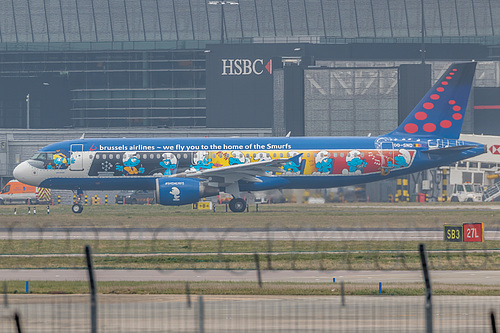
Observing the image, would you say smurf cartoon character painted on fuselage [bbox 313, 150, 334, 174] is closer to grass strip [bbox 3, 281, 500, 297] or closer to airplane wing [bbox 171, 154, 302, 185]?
airplane wing [bbox 171, 154, 302, 185]

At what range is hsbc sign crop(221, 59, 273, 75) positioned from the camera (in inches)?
4274

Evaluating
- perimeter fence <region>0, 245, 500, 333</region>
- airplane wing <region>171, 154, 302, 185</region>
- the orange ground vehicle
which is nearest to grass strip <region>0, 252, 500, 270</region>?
perimeter fence <region>0, 245, 500, 333</region>

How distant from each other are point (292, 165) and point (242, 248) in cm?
2286

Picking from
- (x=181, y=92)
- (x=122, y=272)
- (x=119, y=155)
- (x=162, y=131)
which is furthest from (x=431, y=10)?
(x=122, y=272)

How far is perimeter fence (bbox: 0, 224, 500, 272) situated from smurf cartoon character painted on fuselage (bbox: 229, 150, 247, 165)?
13826 mm

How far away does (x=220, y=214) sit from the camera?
175 ft

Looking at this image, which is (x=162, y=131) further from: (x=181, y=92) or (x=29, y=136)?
(x=181, y=92)

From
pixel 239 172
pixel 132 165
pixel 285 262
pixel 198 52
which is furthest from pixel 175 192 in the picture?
pixel 198 52

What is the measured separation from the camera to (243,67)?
357 ft

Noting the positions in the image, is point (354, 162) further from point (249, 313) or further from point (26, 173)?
point (249, 313)

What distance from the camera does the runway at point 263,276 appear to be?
24562 mm

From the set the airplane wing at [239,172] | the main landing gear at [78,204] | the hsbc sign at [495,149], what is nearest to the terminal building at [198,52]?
the hsbc sign at [495,149]

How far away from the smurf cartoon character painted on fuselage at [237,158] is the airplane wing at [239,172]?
1.33 metres

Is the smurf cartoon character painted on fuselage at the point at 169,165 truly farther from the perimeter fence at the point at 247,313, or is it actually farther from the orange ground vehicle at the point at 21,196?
the perimeter fence at the point at 247,313
